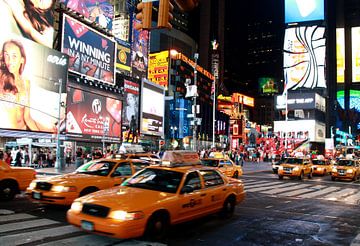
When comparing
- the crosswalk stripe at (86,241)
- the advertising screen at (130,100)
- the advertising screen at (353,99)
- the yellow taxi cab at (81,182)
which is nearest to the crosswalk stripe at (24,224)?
the yellow taxi cab at (81,182)

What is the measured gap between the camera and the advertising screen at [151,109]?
58031 mm

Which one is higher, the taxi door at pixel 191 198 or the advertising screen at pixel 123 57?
the advertising screen at pixel 123 57

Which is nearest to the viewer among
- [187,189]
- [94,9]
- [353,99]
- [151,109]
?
[187,189]

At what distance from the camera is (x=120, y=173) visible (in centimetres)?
1045

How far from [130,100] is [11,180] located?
46.6 meters

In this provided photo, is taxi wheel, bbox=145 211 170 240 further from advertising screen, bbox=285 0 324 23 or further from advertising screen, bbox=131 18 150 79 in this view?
advertising screen, bbox=285 0 324 23

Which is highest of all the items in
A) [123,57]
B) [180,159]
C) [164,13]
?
[123,57]

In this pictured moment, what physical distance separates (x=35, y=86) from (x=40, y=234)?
104 ft

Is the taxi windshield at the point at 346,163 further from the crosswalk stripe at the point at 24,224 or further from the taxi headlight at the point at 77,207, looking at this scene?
the taxi headlight at the point at 77,207

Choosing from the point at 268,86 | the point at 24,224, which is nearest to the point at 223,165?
the point at 24,224

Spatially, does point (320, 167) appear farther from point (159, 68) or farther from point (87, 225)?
point (159, 68)

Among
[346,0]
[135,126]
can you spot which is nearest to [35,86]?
[135,126]

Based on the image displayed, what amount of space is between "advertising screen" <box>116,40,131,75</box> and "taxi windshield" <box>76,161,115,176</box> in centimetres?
4775

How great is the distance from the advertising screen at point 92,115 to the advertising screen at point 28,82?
112 inches
